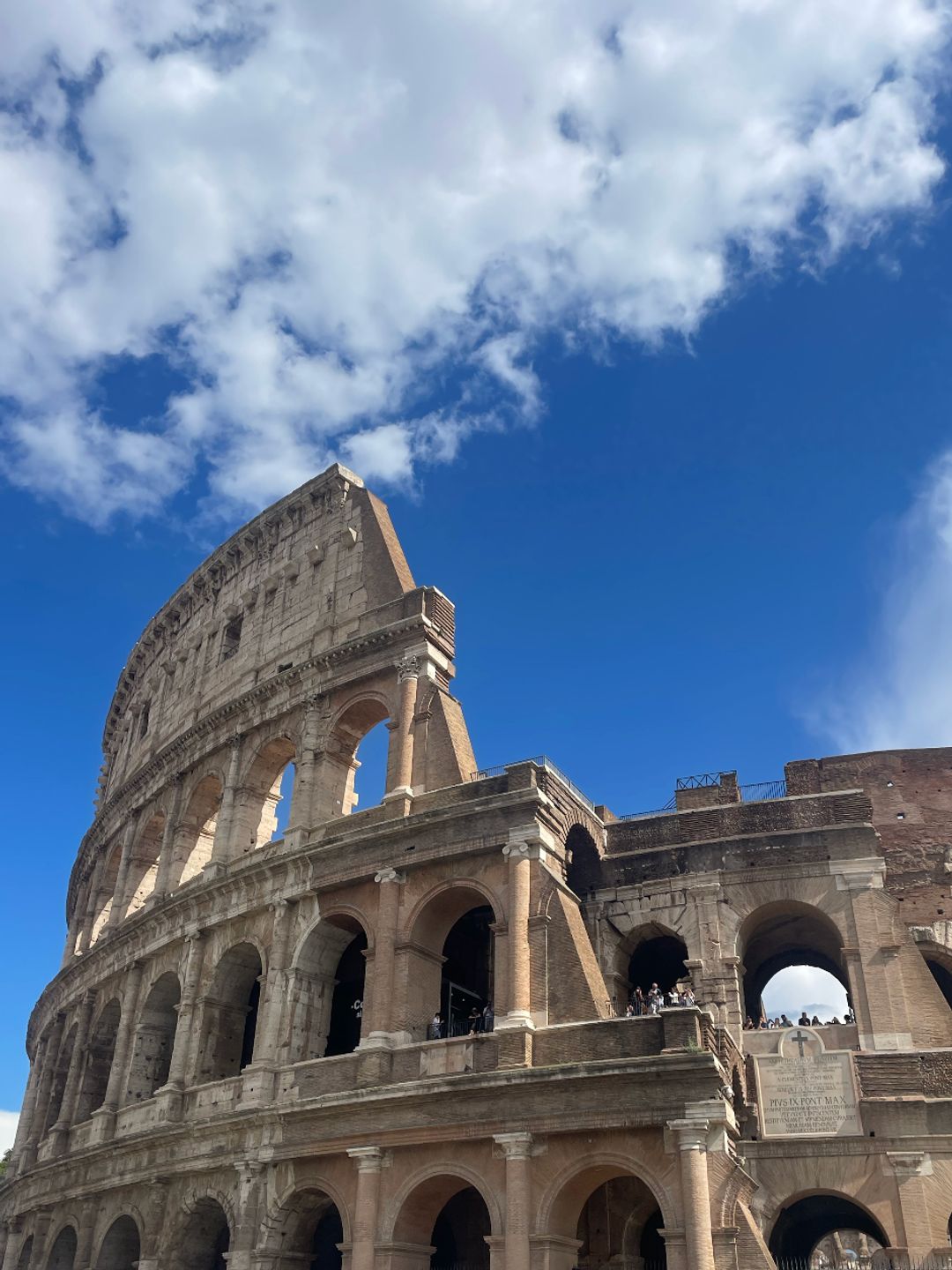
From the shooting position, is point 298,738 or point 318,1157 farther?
point 298,738

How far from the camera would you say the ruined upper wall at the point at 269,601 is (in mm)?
24391

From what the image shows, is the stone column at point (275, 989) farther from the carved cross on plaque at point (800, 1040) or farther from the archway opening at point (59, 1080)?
the archway opening at point (59, 1080)

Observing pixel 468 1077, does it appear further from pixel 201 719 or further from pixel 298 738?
pixel 201 719

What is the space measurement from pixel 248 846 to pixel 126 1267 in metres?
8.49

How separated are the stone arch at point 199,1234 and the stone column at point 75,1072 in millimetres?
6314

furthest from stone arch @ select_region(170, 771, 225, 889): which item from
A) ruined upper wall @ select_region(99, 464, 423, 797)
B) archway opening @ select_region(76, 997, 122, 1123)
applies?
archway opening @ select_region(76, 997, 122, 1123)

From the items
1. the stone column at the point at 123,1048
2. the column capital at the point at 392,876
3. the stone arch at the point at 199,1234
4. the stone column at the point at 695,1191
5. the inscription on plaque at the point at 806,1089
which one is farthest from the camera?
the stone column at the point at 123,1048

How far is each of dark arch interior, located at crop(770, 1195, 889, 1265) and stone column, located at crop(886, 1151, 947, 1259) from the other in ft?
12.4

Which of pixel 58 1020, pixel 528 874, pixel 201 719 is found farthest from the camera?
pixel 58 1020

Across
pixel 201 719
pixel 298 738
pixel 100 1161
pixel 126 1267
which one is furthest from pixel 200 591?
pixel 126 1267

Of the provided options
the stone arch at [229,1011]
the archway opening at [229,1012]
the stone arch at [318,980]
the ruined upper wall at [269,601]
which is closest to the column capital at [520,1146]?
the stone arch at [318,980]

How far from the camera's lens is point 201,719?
26.1 m

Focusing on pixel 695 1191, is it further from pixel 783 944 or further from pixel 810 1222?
pixel 783 944

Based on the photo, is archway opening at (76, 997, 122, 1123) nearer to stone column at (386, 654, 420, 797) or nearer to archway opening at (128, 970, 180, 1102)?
archway opening at (128, 970, 180, 1102)
